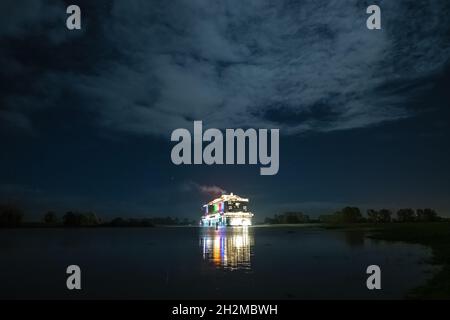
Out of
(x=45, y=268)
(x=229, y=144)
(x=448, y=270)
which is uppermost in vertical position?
(x=229, y=144)

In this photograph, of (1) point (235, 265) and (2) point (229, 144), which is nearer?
(2) point (229, 144)

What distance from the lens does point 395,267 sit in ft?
140

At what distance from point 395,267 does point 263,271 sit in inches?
569

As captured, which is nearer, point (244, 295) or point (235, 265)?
point (244, 295)
